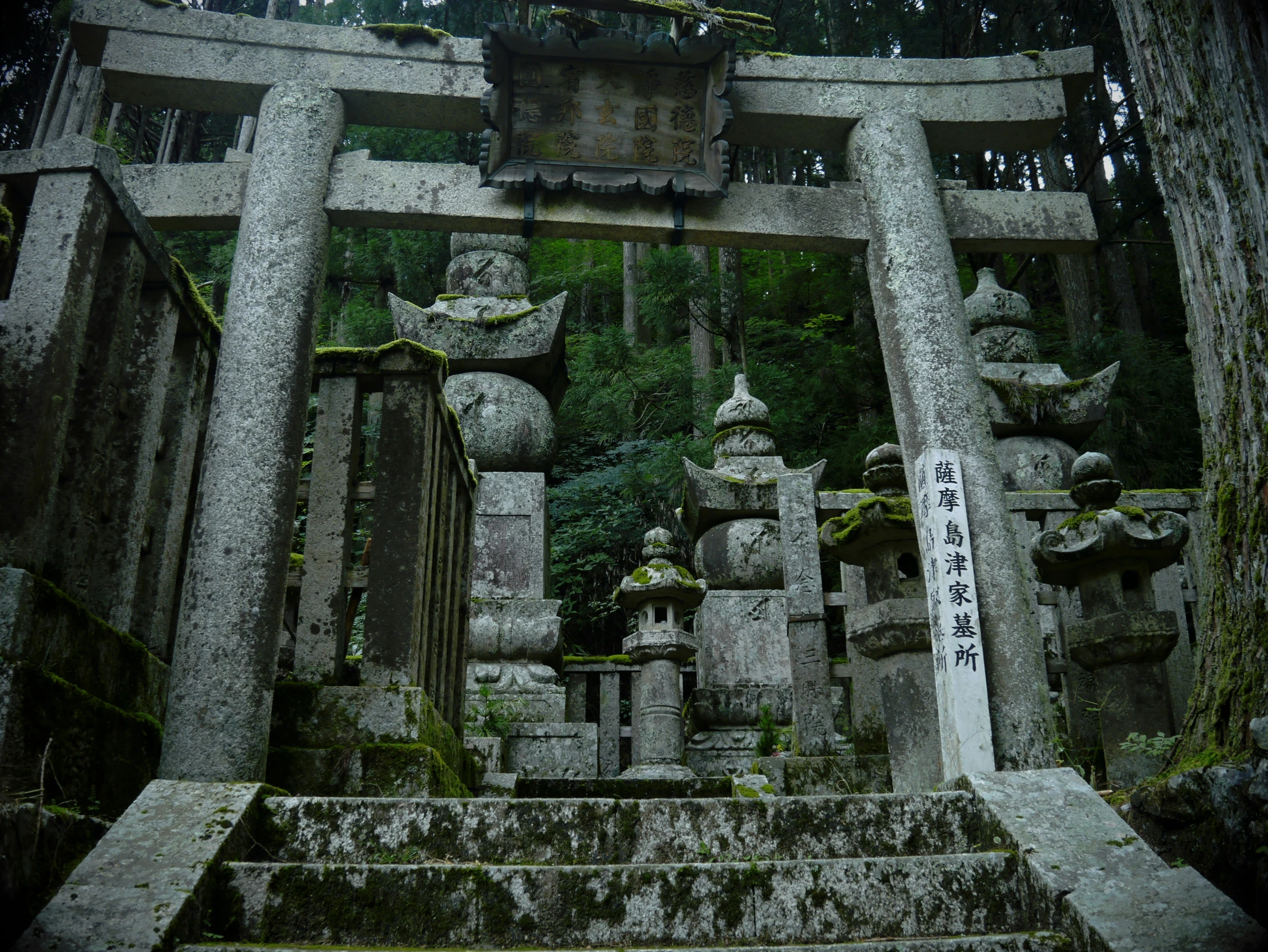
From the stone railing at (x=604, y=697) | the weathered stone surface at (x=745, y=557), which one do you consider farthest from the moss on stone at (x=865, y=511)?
the stone railing at (x=604, y=697)

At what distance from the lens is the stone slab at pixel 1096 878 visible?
7.25 feet

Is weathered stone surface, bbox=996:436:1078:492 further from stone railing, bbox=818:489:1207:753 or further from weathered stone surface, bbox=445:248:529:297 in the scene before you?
weathered stone surface, bbox=445:248:529:297

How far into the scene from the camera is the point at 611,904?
257cm

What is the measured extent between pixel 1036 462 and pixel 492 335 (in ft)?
15.4

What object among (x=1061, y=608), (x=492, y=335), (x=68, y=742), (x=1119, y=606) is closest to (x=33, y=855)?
(x=68, y=742)

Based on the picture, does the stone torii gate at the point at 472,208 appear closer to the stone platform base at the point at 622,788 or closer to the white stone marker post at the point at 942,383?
the white stone marker post at the point at 942,383

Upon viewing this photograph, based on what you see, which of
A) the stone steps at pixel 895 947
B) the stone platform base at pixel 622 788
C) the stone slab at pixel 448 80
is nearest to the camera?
the stone steps at pixel 895 947

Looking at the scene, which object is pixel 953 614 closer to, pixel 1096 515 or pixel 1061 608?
pixel 1096 515

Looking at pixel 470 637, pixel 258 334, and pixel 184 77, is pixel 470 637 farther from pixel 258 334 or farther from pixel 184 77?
pixel 184 77

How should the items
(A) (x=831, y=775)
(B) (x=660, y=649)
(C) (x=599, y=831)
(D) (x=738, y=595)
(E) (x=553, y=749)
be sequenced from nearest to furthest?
(C) (x=599, y=831)
(A) (x=831, y=775)
(E) (x=553, y=749)
(B) (x=660, y=649)
(D) (x=738, y=595)

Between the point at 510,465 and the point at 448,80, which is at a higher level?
the point at 448,80

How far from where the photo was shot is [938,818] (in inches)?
123

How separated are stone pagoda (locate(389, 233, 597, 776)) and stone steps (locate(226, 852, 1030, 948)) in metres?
3.76

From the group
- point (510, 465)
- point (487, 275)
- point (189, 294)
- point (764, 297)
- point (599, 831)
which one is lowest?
point (599, 831)
